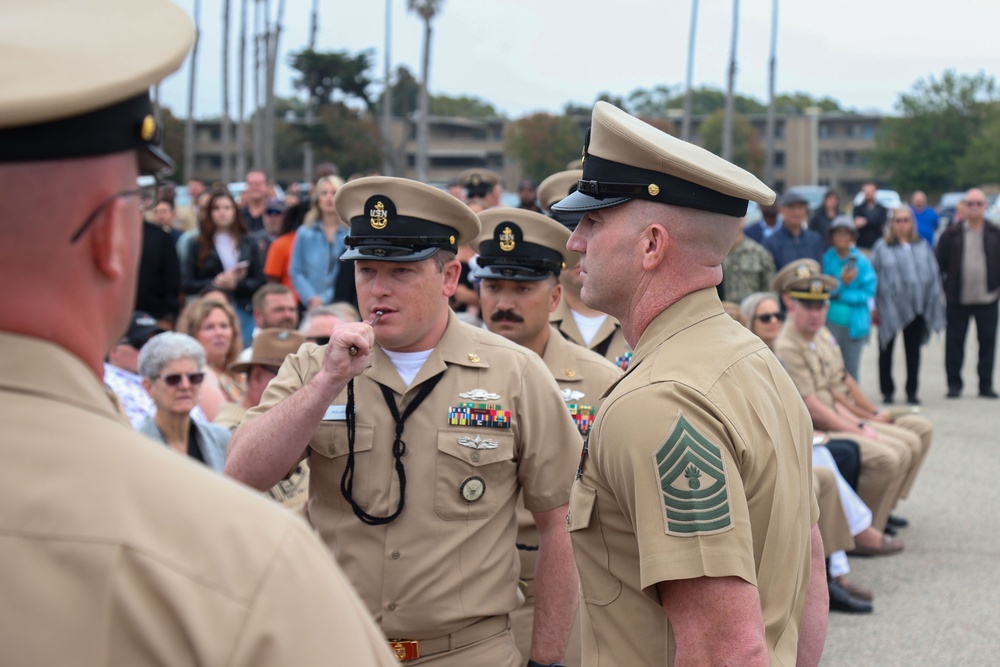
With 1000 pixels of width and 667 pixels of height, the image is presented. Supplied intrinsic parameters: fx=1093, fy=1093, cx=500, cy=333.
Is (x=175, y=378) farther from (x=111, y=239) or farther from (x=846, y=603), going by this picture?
(x=111, y=239)

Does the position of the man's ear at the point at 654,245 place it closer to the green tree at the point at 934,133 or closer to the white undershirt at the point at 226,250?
the white undershirt at the point at 226,250

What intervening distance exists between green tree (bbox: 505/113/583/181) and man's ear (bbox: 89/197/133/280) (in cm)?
7342

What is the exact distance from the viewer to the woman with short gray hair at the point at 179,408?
17.9ft

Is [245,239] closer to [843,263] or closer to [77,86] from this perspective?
[843,263]

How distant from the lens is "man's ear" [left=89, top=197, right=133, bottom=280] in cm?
119

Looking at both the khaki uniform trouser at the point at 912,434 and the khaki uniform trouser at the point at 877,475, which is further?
the khaki uniform trouser at the point at 912,434

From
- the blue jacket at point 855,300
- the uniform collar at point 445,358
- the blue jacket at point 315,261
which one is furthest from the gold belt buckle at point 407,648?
the blue jacket at point 855,300

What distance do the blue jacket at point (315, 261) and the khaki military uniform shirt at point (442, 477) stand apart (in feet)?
21.0

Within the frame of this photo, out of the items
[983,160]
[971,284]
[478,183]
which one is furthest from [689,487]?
[983,160]

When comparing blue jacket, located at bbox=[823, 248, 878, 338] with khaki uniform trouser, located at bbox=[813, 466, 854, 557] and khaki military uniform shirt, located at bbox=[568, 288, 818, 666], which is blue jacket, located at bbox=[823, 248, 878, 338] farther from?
khaki military uniform shirt, located at bbox=[568, 288, 818, 666]

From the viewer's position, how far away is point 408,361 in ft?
11.2

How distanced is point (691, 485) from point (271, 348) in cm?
439

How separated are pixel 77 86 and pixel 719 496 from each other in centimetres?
144

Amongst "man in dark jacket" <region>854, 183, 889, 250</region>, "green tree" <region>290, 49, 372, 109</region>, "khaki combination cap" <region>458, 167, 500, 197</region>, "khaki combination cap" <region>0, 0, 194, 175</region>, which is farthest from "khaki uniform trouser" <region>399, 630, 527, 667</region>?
"green tree" <region>290, 49, 372, 109</region>
